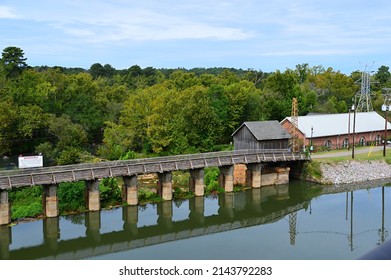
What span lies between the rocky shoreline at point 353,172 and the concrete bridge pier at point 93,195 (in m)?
23.1

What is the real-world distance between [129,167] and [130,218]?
4227 millimetres

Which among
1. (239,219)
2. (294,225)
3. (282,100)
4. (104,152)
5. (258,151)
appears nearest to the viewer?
(294,225)

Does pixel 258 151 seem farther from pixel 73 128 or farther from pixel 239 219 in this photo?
pixel 73 128

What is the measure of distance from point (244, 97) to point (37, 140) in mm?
28257

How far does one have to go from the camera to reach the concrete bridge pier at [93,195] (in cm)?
3791

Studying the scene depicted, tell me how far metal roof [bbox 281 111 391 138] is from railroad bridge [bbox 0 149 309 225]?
32.0 feet

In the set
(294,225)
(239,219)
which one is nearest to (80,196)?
(239,219)

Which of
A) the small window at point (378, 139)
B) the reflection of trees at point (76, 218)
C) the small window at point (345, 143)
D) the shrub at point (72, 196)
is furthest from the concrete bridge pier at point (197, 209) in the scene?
the small window at point (378, 139)

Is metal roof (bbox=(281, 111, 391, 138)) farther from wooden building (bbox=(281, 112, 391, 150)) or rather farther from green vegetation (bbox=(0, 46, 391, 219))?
green vegetation (bbox=(0, 46, 391, 219))

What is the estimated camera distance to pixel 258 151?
48188mm

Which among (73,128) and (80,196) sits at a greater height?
(73,128)

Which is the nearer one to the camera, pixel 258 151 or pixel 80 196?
pixel 80 196

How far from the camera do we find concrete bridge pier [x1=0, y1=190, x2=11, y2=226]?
3422cm

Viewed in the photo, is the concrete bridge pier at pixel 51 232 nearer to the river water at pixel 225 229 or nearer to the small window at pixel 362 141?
the river water at pixel 225 229
